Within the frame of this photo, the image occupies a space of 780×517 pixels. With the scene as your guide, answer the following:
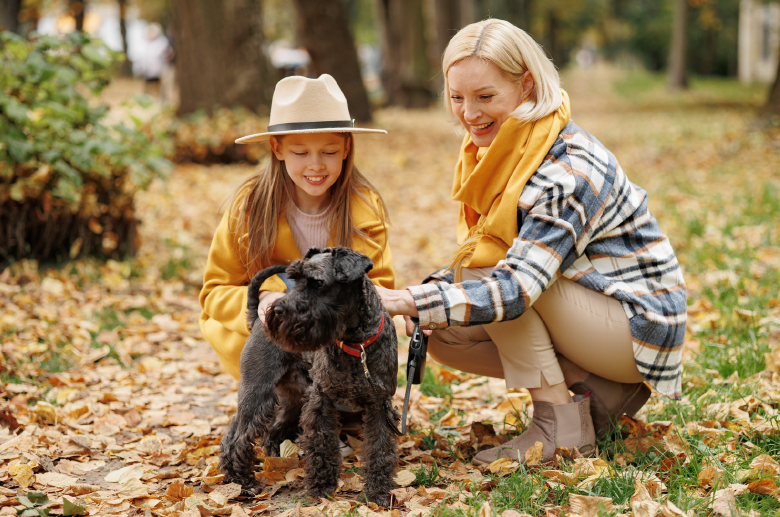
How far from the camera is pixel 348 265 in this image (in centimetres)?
246

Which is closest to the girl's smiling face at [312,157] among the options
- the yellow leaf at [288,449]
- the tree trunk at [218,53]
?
the yellow leaf at [288,449]

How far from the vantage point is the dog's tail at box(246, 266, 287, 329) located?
281cm

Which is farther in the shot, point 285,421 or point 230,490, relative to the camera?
point 285,421

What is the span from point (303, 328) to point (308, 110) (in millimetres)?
1107

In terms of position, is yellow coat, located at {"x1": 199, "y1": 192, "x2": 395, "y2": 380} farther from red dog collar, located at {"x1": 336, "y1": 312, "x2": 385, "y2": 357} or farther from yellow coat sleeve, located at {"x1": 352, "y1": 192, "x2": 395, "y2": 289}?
red dog collar, located at {"x1": 336, "y1": 312, "x2": 385, "y2": 357}

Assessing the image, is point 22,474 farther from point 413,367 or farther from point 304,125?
point 304,125

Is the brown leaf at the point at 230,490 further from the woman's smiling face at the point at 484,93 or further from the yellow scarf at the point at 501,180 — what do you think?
the woman's smiling face at the point at 484,93

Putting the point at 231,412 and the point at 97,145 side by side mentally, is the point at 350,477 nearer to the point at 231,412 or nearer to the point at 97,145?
the point at 231,412

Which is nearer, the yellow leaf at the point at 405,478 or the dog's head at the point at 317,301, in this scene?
the dog's head at the point at 317,301

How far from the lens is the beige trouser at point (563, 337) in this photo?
2.93 metres

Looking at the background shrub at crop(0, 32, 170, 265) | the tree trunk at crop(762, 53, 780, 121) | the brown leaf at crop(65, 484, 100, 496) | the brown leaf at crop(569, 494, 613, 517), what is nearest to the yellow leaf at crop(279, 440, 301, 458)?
the brown leaf at crop(65, 484, 100, 496)

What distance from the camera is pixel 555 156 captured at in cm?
284

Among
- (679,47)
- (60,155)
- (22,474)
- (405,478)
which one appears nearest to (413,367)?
(405,478)

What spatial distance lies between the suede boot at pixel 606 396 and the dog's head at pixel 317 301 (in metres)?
1.33
